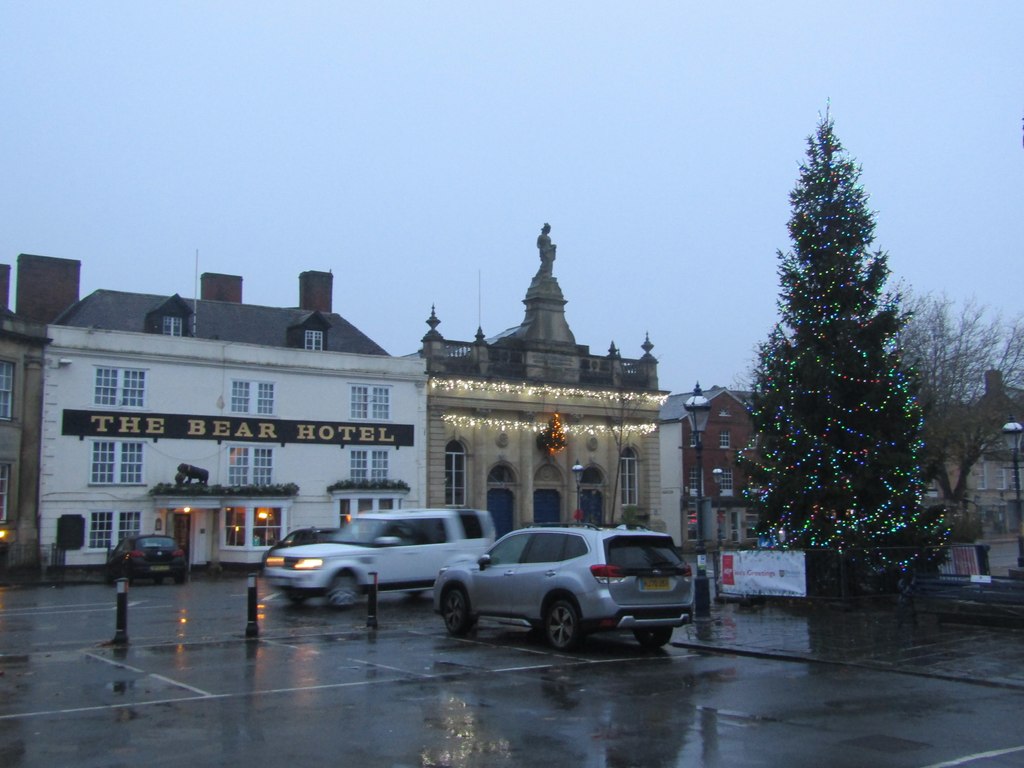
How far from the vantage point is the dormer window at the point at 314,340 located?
43688 mm

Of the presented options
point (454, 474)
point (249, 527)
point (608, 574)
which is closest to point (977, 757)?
point (608, 574)

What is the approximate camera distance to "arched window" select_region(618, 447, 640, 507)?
52.2 meters

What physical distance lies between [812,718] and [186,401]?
Result: 3323 centimetres

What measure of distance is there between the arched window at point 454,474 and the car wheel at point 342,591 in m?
24.5

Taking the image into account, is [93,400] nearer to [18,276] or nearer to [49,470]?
[49,470]

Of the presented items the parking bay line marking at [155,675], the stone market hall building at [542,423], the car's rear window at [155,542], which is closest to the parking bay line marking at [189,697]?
the parking bay line marking at [155,675]

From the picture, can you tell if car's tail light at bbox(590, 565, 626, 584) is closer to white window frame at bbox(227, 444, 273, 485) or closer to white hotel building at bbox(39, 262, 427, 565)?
white hotel building at bbox(39, 262, 427, 565)

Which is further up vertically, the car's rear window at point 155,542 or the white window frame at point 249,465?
the white window frame at point 249,465

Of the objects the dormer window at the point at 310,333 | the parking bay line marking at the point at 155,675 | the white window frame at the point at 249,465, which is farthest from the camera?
the dormer window at the point at 310,333

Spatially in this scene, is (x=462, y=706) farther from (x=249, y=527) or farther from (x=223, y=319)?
(x=223, y=319)

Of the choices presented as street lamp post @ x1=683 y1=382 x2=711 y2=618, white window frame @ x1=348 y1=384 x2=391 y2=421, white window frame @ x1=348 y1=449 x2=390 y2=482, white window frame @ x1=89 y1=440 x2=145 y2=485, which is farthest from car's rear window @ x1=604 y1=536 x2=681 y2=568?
white window frame @ x1=348 y1=384 x2=391 y2=421

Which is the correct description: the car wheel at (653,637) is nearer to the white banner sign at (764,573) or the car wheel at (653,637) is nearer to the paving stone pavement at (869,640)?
the paving stone pavement at (869,640)

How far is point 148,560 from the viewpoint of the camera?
101 ft

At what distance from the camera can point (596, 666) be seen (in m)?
13.3
